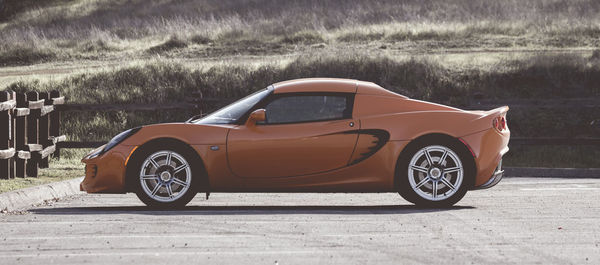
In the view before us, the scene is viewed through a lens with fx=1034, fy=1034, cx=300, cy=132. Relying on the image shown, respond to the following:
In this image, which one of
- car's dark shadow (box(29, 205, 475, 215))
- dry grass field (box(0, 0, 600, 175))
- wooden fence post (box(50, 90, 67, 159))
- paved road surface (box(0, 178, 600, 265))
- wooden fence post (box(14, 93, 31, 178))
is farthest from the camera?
dry grass field (box(0, 0, 600, 175))

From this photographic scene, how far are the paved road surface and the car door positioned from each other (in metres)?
0.44

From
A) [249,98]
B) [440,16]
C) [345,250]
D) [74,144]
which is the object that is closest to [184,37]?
[440,16]

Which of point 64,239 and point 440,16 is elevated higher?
point 440,16

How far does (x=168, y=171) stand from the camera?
407 inches

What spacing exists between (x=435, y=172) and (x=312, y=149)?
1251 millimetres

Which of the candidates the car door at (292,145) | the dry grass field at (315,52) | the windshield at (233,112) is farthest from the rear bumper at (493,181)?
the dry grass field at (315,52)

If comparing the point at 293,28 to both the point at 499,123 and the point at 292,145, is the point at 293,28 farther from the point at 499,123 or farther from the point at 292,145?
the point at 292,145

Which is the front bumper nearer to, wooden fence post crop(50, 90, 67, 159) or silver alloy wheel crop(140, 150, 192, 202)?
silver alloy wheel crop(140, 150, 192, 202)

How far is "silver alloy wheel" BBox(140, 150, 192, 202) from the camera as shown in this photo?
10312 millimetres

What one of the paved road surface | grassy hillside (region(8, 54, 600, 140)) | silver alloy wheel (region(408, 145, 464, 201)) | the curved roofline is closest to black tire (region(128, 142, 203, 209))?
the paved road surface

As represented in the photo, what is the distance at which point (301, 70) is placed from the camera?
1083 inches

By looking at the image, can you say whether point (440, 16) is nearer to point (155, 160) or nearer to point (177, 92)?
point (177, 92)

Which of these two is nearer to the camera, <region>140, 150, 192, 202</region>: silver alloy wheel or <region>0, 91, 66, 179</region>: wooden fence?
<region>140, 150, 192, 202</region>: silver alloy wheel

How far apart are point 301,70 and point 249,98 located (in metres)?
16.8
